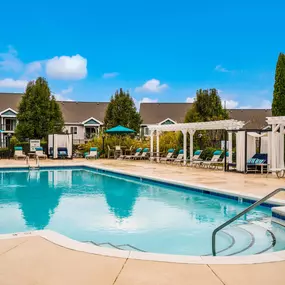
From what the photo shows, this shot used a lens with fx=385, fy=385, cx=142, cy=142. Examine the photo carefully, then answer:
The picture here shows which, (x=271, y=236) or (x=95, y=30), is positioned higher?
(x=95, y=30)

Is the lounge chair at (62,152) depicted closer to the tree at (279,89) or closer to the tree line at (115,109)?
the tree line at (115,109)

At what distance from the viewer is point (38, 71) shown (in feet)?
102

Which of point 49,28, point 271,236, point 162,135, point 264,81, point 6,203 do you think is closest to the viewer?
point 271,236

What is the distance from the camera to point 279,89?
72.0ft

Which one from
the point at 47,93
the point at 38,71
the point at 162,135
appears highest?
the point at 38,71

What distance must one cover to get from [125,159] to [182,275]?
19756 mm

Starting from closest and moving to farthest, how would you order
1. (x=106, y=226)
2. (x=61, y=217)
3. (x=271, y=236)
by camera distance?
1. (x=271, y=236)
2. (x=106, y=226)
3. (x=61, y=217)

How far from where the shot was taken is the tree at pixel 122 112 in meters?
31.6

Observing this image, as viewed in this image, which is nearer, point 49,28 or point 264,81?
point 49,28

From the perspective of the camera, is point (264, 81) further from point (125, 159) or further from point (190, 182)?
point (190, 182)

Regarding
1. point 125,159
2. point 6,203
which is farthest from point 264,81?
point 6,203

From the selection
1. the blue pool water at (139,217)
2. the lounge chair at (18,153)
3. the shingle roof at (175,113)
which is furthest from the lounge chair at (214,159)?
the shingle roof at (175,113)

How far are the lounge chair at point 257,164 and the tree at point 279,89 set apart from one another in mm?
8008

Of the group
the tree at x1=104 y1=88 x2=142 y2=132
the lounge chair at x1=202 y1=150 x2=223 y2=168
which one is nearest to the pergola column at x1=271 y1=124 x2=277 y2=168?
the lounge chair at x1=202 y1=150 x2=223 y2=168
